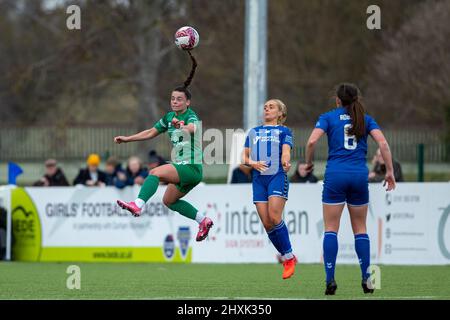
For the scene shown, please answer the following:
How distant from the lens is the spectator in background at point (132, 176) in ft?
65.6

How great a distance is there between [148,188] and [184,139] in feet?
A: 2.29

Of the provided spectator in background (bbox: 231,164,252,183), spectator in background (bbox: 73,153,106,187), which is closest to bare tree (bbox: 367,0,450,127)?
spectator in background (bbox: 231,164,252,183)

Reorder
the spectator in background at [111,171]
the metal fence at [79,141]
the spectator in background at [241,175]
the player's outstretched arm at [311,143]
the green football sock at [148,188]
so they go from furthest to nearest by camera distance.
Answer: the metal fence at [79,141], the spectator in background at [111,171], the spectator in background at [241,175], the green football sock at [148,188], the player's outstretched arm at [311,143]

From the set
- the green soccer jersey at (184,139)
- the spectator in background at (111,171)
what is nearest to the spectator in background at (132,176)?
the spectator in background at (111,171)

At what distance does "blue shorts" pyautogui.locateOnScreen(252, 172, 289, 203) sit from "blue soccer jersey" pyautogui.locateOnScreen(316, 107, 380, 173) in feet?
2.68

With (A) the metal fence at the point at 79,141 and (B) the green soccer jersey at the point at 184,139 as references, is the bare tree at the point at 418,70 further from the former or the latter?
(B) the green soccer jersey at the point at 184,139

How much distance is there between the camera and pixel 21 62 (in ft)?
141

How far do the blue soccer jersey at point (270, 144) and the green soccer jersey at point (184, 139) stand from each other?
0.74m

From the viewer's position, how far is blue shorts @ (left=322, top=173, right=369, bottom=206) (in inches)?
452

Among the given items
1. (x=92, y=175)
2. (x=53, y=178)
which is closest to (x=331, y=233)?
(x=92, y=175)

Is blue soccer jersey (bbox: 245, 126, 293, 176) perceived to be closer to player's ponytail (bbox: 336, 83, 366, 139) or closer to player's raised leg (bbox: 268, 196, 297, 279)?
player's raised leg (bbox: 268, 196, 297, 279)

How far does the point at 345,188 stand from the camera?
11.5m

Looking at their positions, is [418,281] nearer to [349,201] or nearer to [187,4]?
[349,201]
